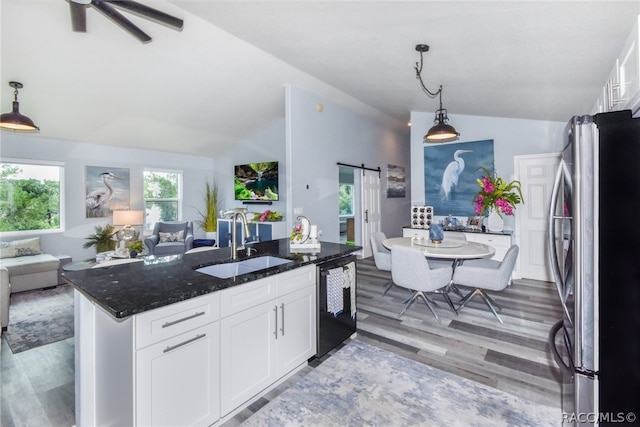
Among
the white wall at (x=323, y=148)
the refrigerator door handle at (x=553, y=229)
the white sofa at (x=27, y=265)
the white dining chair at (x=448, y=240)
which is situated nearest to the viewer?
the refrigerator door handle at (x=553, y=229)

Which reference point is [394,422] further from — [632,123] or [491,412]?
[632,123]

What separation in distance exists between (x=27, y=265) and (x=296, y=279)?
4.51m

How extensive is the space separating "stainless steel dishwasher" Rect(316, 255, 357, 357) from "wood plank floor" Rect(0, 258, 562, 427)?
0.23 meters

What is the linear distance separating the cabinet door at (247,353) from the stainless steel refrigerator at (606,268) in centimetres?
169

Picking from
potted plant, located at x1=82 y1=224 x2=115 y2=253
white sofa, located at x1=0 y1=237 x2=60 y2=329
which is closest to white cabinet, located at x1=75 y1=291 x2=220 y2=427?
white sofa, located at x1=0 y1=237 x2=60 y2=329

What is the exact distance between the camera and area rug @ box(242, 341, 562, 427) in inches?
69.0

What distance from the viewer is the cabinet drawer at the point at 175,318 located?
131 centimetres

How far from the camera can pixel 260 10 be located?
8.58 feet

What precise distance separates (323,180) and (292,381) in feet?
11.5

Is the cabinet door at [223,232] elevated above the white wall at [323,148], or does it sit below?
below

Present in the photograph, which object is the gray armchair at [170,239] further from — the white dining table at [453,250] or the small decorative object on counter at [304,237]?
the white dining table at [453,250]

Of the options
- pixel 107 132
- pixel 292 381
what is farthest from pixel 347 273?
pixel 107 132

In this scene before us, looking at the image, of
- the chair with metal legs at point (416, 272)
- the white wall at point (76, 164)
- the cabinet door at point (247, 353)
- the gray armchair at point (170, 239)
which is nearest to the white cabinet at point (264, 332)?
the cabinet door at point (247, 353)

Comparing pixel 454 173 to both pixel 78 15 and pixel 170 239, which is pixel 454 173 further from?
pixel 170 239
